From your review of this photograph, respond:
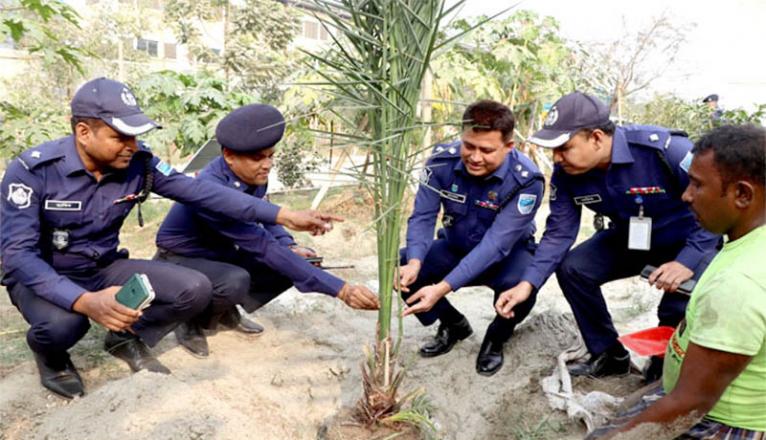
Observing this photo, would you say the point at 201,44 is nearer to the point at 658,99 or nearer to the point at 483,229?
the point at 658,99

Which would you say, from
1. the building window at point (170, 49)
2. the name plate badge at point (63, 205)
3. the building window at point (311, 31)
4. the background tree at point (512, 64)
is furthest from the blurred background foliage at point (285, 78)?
the building window at point (311, 31)

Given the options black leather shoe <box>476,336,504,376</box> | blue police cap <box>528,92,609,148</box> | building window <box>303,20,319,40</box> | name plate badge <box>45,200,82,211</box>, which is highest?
building window <box>303,20,319,40</box>

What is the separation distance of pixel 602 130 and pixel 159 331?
91.2 inches

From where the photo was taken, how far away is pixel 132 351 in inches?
113

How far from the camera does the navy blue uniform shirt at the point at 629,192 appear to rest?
267cm

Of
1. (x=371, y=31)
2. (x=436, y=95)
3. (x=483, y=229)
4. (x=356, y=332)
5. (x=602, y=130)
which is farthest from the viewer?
(x=436, y=95)

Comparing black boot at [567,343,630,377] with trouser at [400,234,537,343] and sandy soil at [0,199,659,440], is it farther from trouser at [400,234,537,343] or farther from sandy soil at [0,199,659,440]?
trouser at [400,234,537,343]

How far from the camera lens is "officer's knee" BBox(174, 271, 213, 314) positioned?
275 centimetres

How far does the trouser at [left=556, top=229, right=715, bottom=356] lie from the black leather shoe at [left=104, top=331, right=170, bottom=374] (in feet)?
6.66

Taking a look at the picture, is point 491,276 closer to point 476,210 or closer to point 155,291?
point 476,210

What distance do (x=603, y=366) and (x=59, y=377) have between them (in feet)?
8.43

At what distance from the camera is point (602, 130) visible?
104 inches

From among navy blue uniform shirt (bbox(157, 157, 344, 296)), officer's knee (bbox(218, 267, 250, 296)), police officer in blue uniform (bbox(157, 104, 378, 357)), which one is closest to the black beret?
police officer in blue uniform (bbox(157, 104, 378, 357))

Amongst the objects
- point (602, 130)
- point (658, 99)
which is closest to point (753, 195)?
point (602, 130)
